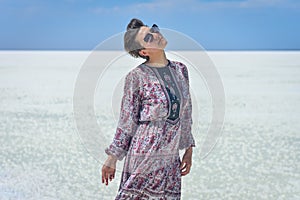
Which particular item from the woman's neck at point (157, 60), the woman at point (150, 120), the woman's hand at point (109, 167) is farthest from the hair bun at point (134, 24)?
the woman's hand at point (109, 167)

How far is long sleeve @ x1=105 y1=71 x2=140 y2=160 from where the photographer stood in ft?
4.76

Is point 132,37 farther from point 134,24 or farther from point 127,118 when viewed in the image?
point 127,118

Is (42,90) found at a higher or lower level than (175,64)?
lower

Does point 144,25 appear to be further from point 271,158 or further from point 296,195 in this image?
point 271,158

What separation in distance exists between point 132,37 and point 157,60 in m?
0.11

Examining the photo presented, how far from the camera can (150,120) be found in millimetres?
1455

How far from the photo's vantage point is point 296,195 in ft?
8.89

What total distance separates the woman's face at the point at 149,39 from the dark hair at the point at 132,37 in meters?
0.01

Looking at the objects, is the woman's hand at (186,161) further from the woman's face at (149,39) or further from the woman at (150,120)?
the woman's face at (149,39)

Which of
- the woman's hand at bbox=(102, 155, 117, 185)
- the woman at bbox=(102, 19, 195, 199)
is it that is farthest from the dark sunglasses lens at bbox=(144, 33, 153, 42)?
the woman's hand at bbox=(102, 155, 117, 185)

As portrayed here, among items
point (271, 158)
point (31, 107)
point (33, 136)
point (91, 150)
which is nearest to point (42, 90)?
point (31, 107)

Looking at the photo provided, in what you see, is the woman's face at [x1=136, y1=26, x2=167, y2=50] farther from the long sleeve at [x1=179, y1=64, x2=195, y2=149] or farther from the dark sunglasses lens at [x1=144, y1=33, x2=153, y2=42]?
the long sleeve at [x1=179, y1=64, x2=195, y2=149]

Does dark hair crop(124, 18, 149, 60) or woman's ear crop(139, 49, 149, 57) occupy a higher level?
dark hair crop(124, 18, 149, 60)

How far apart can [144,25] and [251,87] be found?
25.1 ft
